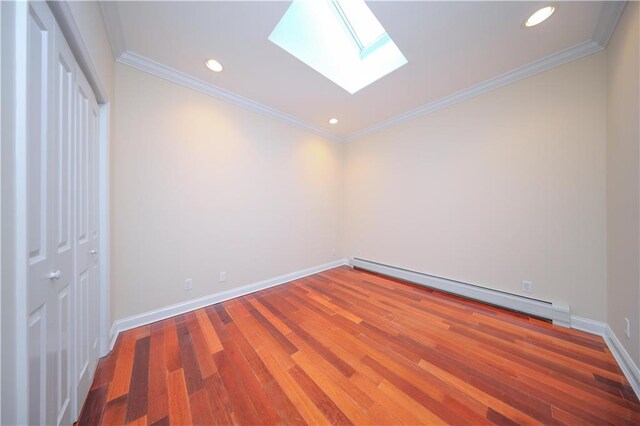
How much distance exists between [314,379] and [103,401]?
1.29 metres

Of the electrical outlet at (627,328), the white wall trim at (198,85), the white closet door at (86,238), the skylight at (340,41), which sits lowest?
the electrical outlet at (627,328)

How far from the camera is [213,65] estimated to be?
2.05 metres

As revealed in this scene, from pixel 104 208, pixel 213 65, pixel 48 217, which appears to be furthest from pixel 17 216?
pixel 213 65

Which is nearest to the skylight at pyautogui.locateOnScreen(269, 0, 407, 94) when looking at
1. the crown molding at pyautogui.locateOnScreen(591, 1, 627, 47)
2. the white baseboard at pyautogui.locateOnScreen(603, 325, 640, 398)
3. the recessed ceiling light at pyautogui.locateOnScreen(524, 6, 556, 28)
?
the recessed ceiling light at pyautogui.locateOnScreen(524, 6, 556, 28)

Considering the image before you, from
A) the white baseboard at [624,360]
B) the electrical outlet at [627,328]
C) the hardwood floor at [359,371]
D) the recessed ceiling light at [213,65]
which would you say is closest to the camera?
the hardwood floor at [359,371]

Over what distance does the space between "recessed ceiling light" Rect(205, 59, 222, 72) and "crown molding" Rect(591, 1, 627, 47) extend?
3261mm

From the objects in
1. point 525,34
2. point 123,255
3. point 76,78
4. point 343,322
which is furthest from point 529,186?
point 123,255

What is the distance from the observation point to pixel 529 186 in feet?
6.96

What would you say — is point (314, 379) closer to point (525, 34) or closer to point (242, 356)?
point (242, 356)

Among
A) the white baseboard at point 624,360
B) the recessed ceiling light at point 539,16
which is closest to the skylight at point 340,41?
the recessed ceiling light at point 539,16

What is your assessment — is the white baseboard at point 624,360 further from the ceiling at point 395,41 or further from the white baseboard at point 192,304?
the white baseboard at point 192,304

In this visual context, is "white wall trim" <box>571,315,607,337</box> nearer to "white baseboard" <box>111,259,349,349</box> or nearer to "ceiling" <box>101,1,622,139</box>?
"ceiling" <box>101,1,622,139</box>

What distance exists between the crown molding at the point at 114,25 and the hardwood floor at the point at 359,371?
2.62 metres

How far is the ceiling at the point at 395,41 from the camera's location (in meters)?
1.51
